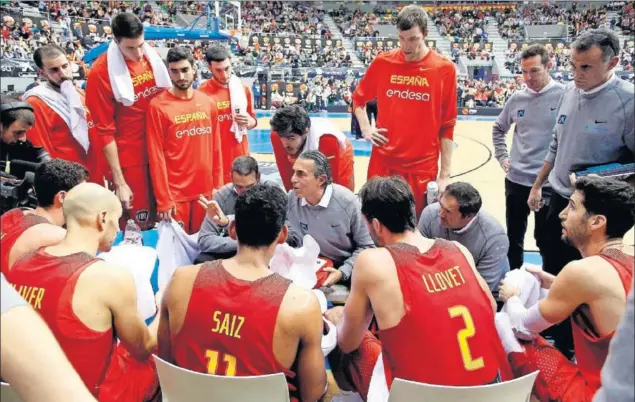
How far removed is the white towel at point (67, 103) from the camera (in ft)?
12.3

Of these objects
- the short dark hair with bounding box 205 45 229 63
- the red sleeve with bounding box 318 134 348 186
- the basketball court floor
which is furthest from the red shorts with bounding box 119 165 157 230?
the basketball court floor

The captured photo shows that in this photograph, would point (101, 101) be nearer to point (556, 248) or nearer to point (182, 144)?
Answer: point (182, 144)

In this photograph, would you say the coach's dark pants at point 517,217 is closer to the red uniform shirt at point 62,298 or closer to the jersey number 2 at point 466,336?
the jersey number 2 at point 466,336

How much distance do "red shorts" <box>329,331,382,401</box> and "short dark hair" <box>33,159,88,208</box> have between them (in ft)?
4.79

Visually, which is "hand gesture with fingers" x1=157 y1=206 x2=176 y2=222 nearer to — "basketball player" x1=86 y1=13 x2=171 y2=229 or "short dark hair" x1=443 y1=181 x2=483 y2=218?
"basketball player" x1=86 y1=13 x2=171 y2=229

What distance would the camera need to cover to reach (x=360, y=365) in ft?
7.55

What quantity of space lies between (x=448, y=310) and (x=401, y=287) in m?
0.18

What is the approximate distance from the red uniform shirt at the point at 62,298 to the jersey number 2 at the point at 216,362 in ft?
1.21

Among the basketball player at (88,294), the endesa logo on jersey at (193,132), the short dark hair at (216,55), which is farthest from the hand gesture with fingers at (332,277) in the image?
the short dark hair at (216,55)

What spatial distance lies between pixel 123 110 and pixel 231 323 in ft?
8.79

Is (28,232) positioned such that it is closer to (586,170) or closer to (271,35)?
(586,170)

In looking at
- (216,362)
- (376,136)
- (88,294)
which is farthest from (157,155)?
(216,362)

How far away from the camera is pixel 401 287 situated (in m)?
1.88

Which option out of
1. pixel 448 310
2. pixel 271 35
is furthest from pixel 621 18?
pixel 448 310
